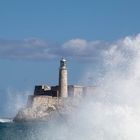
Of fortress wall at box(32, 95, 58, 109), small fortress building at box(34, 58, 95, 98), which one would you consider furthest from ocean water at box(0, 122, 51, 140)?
fortress wall at box(32, 95, 58, 109)

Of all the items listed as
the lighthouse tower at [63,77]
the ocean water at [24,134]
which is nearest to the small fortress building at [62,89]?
the lighthouse tower at [63,77]

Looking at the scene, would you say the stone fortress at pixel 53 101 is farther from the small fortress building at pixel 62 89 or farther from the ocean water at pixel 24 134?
the ocean water at pixel 24 134

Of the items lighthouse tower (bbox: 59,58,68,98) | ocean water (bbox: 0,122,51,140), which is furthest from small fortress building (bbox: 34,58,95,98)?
ocean water (bbox: 0,122,51,140)

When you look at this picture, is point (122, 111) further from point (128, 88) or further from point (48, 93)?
point (48, 93)

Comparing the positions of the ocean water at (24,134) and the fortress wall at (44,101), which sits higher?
the fortress wall at (44,101)

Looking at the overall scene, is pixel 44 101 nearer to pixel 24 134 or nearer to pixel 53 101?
pixel 53 101

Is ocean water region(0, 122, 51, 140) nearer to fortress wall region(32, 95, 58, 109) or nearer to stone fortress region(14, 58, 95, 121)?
stone fortress region(14, 58, 95, 121)

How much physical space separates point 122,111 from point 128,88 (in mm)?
801

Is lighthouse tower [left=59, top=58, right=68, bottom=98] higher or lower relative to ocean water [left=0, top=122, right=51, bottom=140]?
higher

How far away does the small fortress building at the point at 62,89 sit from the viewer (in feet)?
206

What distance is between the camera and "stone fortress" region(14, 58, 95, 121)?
6319 cm

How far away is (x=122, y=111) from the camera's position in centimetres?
1609

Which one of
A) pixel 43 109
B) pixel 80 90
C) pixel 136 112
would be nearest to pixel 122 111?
pixel 136 112

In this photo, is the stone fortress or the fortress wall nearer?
the stone fortress
